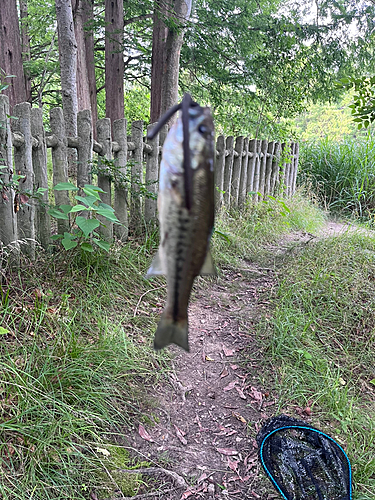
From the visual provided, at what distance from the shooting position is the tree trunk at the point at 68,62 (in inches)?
183

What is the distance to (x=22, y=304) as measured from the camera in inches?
109

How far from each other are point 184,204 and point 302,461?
2578 mm

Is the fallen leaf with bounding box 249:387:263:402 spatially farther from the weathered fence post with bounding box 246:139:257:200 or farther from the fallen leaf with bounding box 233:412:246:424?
the weathered fence post with bounding box 246:139:257:200

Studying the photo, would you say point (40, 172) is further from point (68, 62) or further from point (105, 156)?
point (68, 62)

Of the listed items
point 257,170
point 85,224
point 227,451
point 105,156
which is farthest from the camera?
point 257,170

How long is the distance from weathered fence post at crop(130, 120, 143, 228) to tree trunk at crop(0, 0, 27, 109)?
265 centimetres

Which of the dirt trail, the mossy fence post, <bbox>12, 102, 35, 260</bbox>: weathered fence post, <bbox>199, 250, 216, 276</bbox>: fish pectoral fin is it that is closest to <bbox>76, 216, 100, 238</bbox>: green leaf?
<bbox>12, 102, 35, 260</bbox>: weathered fence post

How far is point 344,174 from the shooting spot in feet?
29.6

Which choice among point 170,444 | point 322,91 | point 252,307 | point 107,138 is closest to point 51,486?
point 170,444

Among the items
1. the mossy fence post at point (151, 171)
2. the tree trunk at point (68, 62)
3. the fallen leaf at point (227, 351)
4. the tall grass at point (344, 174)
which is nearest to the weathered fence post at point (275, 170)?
the tall grass at point (344, 174)

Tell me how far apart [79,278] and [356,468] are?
8.18ft

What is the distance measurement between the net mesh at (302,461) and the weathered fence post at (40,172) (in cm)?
256

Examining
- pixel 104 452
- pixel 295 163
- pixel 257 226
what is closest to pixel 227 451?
pixel 104 452

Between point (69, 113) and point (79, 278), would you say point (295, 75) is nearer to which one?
point (69, 113)
